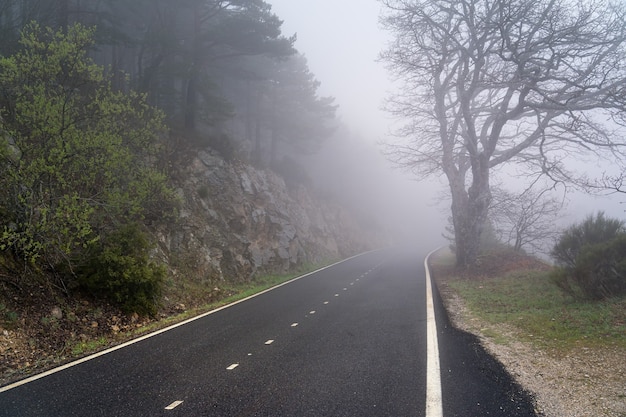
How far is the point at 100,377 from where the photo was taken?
201 inches

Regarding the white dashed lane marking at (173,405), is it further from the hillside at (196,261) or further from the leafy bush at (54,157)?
the leafy bush at (54,157)

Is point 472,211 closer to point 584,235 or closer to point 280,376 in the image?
point 584,235

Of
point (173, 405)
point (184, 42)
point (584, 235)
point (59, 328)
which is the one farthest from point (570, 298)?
point (184, 42)

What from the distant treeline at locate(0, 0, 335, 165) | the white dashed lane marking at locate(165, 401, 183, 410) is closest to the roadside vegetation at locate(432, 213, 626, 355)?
the white dashed lane marking at locate(165, 401, 183, 410)

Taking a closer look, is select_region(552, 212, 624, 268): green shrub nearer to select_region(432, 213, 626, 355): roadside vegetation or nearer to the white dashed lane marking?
select_region(432, 213, 626, 355): roadside vegetation

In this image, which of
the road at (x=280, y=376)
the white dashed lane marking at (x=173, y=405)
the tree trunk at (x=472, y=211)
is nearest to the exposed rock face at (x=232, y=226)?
the road at (x=280, y=376)

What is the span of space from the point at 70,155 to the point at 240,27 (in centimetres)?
1398

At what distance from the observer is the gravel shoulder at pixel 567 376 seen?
405cm

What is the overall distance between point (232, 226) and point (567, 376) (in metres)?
15.2

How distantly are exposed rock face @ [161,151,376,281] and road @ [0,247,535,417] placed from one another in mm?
6573

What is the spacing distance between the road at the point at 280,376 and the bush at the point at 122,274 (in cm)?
151

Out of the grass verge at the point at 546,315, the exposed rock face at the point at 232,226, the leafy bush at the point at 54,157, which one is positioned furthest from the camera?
the exposed rock face at the point at 232,226

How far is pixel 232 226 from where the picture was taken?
18.2 m

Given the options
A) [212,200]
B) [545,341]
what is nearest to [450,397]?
[545,341]
